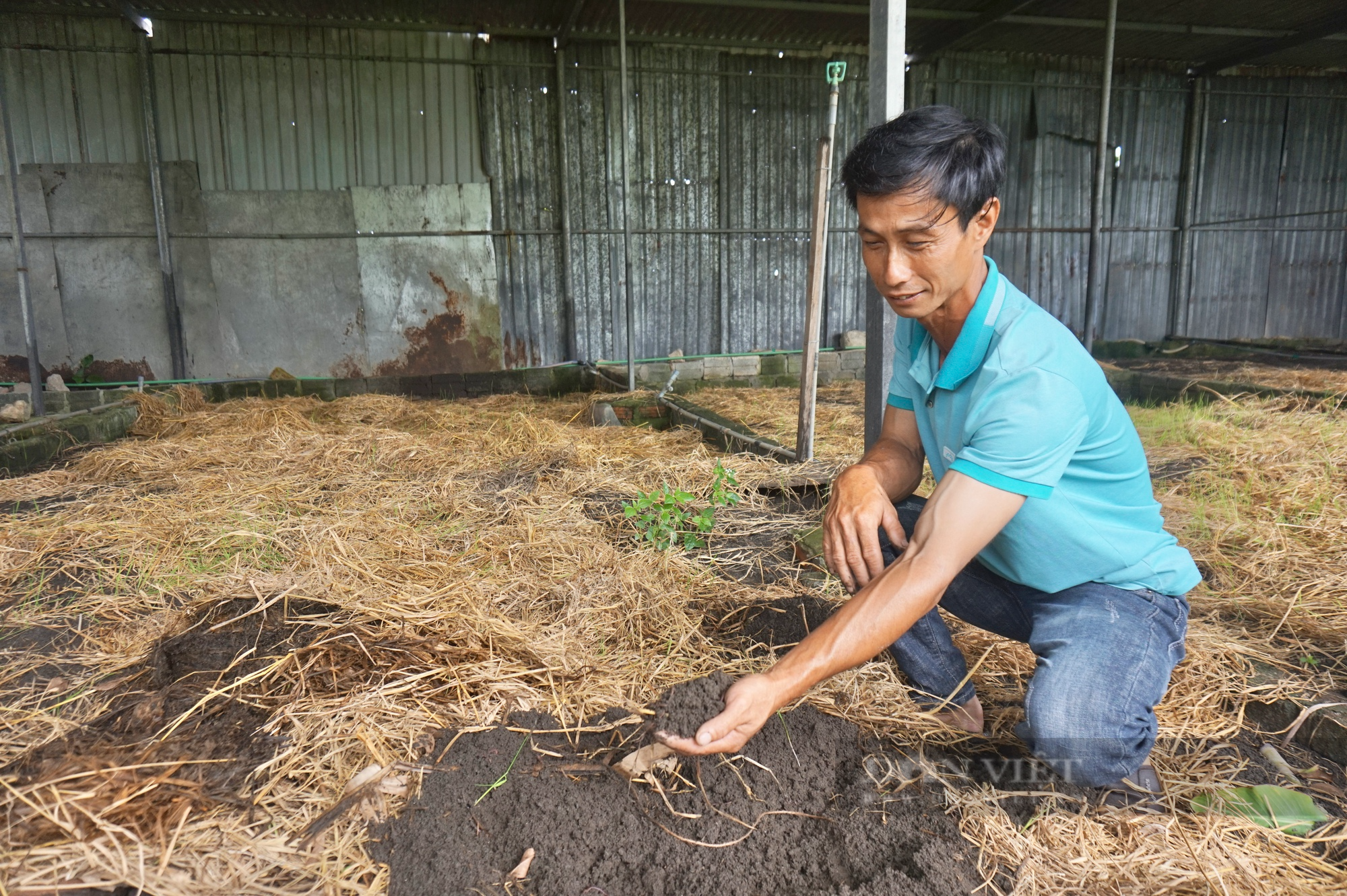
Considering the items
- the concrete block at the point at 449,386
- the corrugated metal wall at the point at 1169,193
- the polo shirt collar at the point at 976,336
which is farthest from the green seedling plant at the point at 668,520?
the corrugated metal wall at the point at 1169,193

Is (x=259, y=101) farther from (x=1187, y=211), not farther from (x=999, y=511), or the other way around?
(x=1187, y=211)

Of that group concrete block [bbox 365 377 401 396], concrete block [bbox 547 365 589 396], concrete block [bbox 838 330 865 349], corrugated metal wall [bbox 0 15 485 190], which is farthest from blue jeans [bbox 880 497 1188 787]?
corrugated metal wall [bbox 0 15 485 190]

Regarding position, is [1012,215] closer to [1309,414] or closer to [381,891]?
[1309,414]

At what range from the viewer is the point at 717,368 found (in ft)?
26.1

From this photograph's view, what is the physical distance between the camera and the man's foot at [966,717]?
1.74m

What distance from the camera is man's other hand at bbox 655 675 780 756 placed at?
1.19m

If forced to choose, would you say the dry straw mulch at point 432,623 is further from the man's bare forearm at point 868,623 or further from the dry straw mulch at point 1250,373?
the dry straw mulch at point 1250,373

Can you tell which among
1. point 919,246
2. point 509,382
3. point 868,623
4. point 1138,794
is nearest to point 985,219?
point 919,246

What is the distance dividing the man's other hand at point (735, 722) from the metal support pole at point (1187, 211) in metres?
10.9

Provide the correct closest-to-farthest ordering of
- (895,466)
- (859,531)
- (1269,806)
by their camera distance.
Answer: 1. (1269,806)
2. (859,531)
3. (895,466)

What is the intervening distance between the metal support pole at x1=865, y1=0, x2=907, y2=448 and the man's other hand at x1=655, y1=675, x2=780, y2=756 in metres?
1.40

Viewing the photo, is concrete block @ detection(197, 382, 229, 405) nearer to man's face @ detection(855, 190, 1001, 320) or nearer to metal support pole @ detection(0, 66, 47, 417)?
metal support pole @ detection(0, 66, 47, 417)

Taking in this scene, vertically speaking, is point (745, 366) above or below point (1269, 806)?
above

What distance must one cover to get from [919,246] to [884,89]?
4.43 ft
